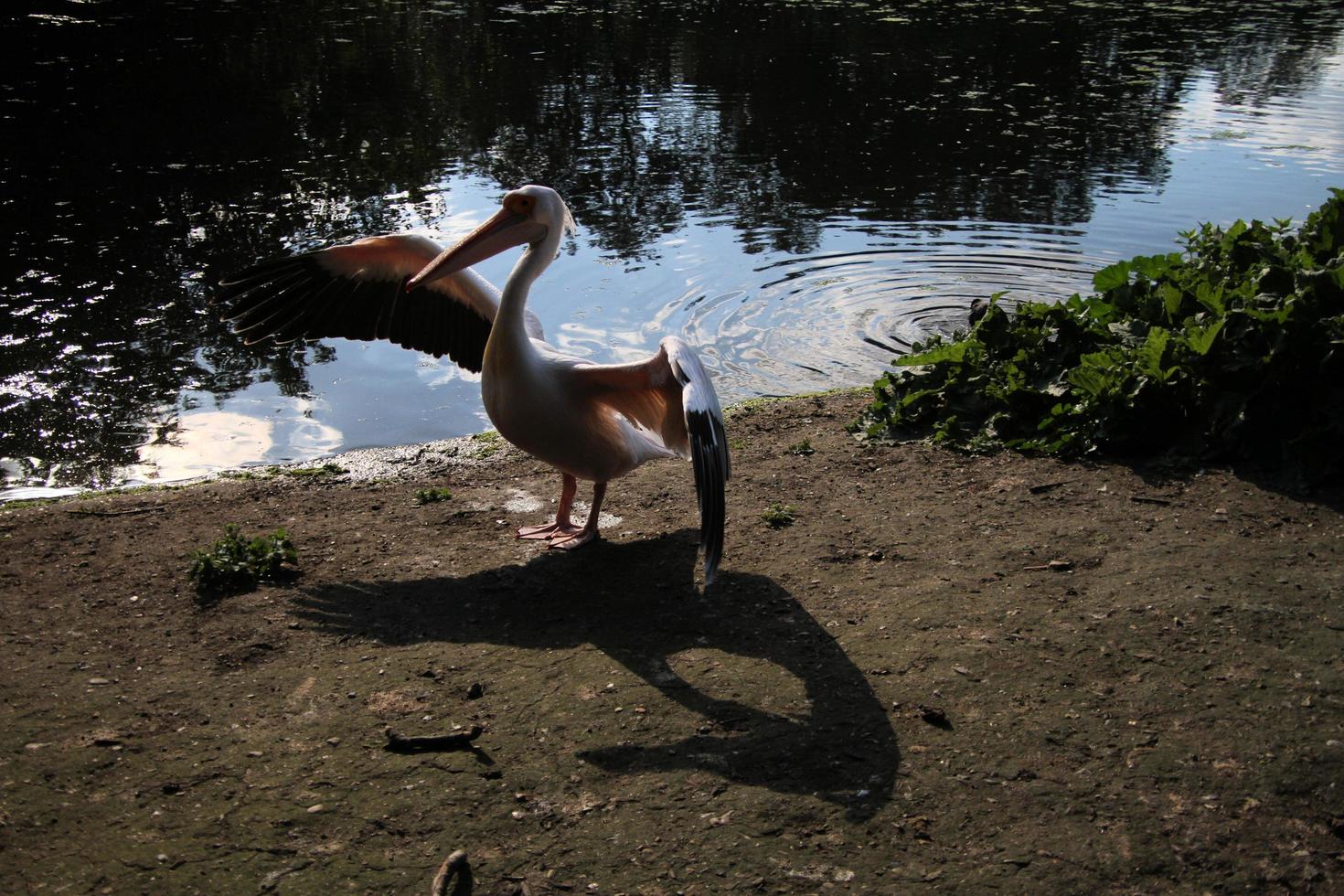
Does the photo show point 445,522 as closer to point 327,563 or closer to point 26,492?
point 327,563

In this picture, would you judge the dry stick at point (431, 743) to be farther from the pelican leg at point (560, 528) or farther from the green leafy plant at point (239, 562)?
the pelican leg at point (560, 528)

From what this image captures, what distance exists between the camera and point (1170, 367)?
5188mm

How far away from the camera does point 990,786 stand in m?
3.18

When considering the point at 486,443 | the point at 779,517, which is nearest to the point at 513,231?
the point at 486,443

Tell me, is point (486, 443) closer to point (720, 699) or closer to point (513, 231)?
point (513, 231)

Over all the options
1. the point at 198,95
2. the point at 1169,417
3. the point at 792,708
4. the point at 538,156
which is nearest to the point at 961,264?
the point at 1169,417

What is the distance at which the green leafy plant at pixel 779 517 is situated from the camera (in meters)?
5.13

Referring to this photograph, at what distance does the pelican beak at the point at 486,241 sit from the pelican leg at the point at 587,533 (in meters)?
1.20

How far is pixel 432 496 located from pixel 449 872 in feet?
9.75

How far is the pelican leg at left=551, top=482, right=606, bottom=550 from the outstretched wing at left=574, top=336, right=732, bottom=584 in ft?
1.23

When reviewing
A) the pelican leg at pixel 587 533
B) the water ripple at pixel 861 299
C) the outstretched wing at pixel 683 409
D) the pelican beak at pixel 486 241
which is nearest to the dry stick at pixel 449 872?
the outstretched wing at pixel 683 409

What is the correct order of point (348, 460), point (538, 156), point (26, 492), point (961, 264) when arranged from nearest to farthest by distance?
point (26, 492), point (348, 460), point (961, 264), point (538, 156)

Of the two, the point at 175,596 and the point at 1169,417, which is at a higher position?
the point at 1169,417

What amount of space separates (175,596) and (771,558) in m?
2.37
